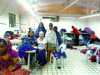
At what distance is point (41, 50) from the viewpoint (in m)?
6.37

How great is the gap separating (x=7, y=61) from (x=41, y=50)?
3.16m

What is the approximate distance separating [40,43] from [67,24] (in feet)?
34.2

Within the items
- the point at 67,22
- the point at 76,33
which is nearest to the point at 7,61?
the point at 76,33

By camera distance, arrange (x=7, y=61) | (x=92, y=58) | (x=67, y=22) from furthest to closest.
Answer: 1. (x=67, y=22)
2. (x=92, y=58)
3. (x=7, y=61)

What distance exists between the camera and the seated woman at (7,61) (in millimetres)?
3092

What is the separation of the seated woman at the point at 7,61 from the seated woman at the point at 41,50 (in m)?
2.86

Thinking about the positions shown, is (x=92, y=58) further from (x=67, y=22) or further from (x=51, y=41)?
(x=67, y=22)

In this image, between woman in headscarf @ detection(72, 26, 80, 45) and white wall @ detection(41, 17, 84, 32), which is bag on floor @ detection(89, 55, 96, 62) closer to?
woman in headscarf @ detection(72, 26, 80, 45)

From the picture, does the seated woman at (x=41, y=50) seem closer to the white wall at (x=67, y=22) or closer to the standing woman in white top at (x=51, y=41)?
the standing woman in white top at (x=51, y=41)

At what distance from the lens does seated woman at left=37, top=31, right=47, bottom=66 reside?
246 inches

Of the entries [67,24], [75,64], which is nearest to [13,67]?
[75,64]

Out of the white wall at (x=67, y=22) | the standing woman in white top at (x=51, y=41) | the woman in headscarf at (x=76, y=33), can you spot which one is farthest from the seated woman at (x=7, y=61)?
the white wall at (x=67, y=22)

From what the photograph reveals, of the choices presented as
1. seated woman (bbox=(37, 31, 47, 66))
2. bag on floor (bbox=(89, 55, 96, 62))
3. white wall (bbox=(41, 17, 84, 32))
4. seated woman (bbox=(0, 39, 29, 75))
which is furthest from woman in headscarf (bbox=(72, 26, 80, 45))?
seated woman (bbox=(0, 39, 29, 75))

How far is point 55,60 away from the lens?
23.9 feet
